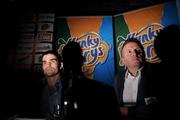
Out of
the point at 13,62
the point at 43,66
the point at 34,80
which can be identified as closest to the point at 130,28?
the point at 43,66

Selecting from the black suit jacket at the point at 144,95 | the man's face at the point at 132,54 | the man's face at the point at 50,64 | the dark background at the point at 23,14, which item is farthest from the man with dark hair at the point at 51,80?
the man's face at the point at 132,54

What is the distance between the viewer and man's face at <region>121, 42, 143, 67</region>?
2658 mm

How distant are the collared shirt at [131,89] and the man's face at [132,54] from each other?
0.12 meters

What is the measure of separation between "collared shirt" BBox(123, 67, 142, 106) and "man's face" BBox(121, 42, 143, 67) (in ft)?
0.40

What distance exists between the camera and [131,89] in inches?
102

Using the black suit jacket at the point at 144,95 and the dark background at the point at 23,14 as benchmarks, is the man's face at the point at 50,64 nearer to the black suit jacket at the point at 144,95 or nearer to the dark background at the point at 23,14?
the dark background at the point at 23,14

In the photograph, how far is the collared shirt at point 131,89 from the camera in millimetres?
2558

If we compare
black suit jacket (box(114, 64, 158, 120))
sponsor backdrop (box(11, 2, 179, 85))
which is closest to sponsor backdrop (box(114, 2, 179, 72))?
sponsor backdrop (box(11, 2, 179, 85))

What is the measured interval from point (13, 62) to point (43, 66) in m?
0.51

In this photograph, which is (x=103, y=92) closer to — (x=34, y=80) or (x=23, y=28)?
(x=34, y=80)

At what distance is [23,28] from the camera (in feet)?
10.3

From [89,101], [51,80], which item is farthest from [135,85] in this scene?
[51,80]

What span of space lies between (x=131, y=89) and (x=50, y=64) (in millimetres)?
1050

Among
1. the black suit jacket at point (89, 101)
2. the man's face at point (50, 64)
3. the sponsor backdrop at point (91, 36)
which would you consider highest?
the sponsor backdrop at point (91, 36)
